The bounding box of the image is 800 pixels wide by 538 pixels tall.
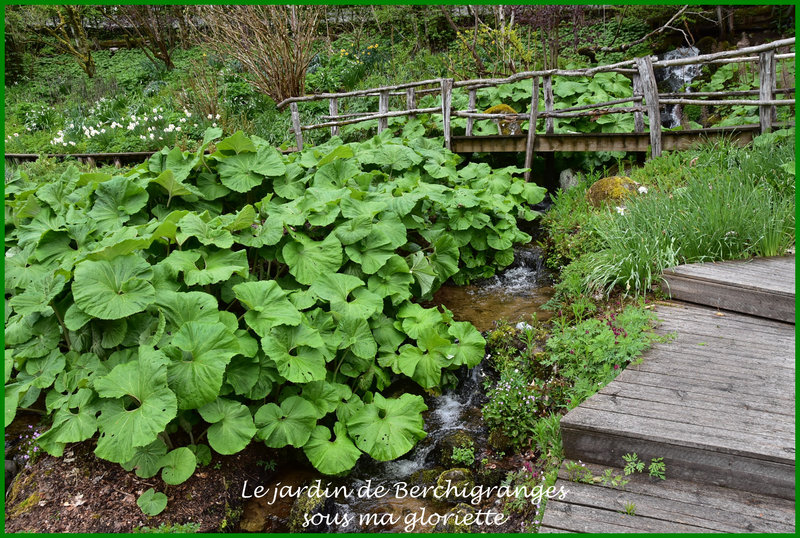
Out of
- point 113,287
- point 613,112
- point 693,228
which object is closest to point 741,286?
point 693,228

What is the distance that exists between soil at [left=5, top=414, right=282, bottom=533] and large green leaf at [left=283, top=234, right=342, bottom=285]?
1.35 meters

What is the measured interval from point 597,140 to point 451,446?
5403 mm

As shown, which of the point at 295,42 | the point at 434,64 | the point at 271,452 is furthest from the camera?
the point at 434,64

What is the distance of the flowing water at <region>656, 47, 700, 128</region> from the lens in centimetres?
1007

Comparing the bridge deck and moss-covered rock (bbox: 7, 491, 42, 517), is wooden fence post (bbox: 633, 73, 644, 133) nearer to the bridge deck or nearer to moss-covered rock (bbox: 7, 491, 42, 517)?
the bridge deck

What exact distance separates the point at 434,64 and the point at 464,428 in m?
11.1

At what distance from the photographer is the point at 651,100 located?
22.7 ft

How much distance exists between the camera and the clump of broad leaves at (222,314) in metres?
2.96

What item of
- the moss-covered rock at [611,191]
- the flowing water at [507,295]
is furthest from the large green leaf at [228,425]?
the moss-covered rock at [611,191]

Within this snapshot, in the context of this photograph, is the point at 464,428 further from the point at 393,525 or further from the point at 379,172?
the point at 379,172

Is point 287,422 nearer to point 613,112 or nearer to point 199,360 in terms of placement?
point 199,360

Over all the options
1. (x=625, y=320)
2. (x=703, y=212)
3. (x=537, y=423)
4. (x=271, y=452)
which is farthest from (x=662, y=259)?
(x=271, y=452)

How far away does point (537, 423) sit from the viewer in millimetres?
3273

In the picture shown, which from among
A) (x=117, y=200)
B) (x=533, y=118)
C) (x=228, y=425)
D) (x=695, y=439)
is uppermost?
(x=533, y=118)
